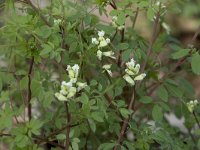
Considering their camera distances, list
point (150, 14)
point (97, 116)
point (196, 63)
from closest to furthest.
→ point (97, 116), point (150, 14), point (196, 63)

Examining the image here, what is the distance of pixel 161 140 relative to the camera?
5.73 ft

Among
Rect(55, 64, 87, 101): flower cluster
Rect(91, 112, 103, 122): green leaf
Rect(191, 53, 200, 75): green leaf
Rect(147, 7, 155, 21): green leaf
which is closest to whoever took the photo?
Rect(55, 64, 87, 101): flower cluster

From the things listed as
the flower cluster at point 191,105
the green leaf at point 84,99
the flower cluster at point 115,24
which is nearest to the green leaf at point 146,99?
the flower cluster at point 191,105

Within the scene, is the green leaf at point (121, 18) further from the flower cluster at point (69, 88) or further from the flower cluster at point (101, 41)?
the flower cluster at point (69, 88)

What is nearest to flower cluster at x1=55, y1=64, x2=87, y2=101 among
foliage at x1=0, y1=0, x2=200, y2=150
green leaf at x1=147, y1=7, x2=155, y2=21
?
foliage at x1=0, y1=0, x2=200, y2=150

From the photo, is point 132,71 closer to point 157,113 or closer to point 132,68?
point 132,68

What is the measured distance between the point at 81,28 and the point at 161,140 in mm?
507

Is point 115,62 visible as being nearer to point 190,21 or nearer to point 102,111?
point 102,111

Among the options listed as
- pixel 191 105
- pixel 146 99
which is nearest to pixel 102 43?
pixel 146 99

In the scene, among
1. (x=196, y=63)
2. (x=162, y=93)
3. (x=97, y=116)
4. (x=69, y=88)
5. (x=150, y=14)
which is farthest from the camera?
(x=162, y=93)

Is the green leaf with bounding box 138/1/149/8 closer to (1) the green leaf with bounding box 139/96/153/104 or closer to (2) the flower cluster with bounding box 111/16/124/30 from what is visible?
(2) the flower cluster with bounding box 111/16/124/30

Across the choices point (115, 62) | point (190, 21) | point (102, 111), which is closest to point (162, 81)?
point (115, 62)

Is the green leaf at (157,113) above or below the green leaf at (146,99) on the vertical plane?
below

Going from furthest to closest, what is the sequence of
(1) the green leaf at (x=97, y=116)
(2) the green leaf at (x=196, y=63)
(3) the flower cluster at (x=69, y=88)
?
(2) the green leaf at (x=196, y=63) → (1) the green leaf at (x=97, y=116) → (3) the flower cluster at (x=69, y=88)
